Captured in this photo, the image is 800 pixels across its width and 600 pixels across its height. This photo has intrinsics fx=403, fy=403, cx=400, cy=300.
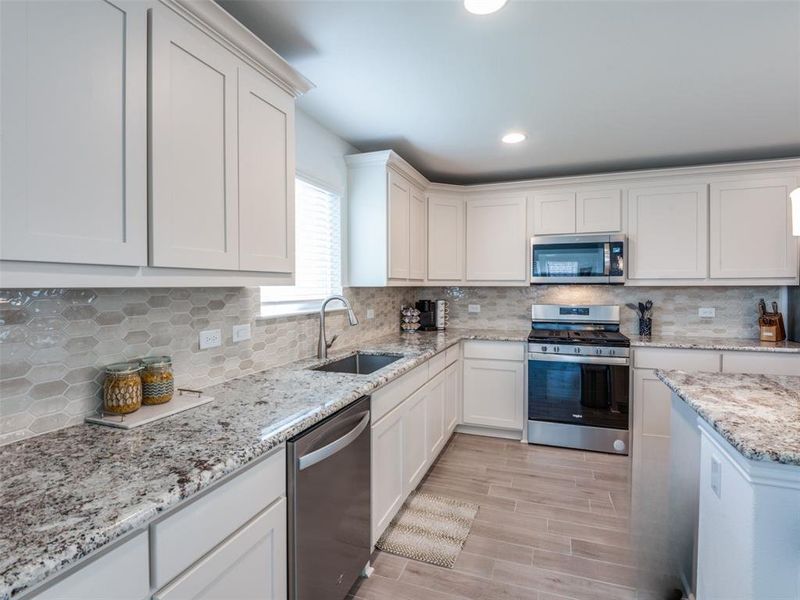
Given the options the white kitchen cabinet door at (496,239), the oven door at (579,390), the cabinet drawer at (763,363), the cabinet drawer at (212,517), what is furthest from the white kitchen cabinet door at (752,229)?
the cabinet drawer at (212,517)

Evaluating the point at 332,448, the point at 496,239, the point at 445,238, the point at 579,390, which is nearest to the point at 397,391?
the point at 332,448

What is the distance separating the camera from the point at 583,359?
3256 millimetres

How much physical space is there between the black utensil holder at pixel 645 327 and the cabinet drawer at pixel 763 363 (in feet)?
2.02

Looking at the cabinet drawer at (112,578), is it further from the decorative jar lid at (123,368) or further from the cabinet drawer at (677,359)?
the cabinet drawer at (677,359)

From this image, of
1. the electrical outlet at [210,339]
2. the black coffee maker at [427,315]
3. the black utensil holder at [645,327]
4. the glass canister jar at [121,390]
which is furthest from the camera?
the black coffee maker at [427,315]

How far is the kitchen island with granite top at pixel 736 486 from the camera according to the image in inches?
41.9

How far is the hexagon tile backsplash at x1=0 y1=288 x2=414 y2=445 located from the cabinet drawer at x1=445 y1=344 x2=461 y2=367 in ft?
5.10

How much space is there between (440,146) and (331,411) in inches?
90.0

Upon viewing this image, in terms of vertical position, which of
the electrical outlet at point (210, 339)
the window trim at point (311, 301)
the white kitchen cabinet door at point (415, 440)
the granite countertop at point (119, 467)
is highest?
the window trim at point (311, 301)

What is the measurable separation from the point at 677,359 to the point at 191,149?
11.6ft

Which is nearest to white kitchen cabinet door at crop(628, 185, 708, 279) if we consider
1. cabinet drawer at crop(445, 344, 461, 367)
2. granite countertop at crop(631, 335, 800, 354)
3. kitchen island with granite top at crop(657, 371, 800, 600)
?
granite countertop at crop(631, 335, 800, 354)

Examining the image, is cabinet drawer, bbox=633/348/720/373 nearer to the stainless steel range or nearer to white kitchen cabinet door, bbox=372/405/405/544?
the stainless steel range

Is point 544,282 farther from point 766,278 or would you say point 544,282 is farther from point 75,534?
point 75,534

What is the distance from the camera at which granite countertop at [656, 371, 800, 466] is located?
3.48ft
